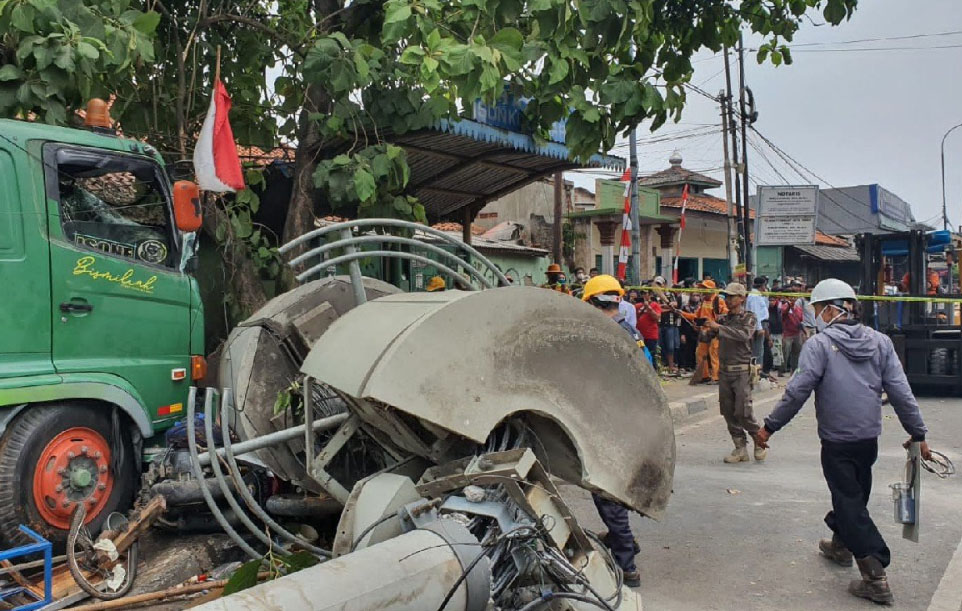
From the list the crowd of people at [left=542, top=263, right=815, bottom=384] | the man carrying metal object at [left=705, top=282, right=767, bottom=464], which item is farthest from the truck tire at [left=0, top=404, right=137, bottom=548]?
the crowd of people at [left=542, top=263, right=815, bottom=384]

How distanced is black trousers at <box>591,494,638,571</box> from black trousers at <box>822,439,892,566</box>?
1138mm

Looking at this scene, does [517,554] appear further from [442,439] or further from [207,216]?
[207,216]

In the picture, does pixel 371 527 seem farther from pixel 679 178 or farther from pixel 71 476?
pixel 679 178

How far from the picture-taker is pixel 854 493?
4.23 m

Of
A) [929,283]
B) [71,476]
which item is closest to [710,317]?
[929,283]

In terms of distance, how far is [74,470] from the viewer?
425 centimetres

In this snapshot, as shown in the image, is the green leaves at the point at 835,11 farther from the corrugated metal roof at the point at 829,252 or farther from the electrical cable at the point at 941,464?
the corrugated metal roof at the point at 829,252

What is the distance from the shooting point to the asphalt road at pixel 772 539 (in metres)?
4.16

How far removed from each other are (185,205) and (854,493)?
4170mm

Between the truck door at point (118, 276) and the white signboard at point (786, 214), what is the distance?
16587mm

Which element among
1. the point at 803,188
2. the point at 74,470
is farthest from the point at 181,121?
the point at 803,188

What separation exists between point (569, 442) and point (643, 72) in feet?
13.0

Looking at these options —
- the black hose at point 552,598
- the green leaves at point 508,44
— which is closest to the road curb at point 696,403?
the green leaves at point 508,44

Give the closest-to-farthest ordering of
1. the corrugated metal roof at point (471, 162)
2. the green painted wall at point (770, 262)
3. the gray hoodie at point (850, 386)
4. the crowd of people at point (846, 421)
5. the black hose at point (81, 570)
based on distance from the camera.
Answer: the black hose at point (81, 570)
the crowd of people at point (846, 421)
the gray hoodie at point (850, 386)
the corrugated metal roof at point (471, 162)
the green painted wall at point (770, 262)
